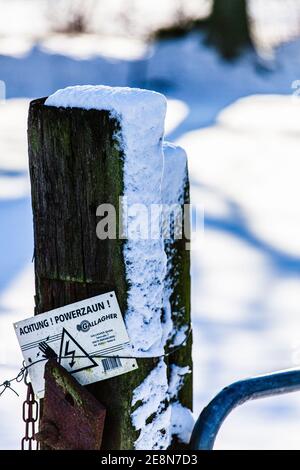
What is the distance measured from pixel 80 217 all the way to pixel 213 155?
6170mm

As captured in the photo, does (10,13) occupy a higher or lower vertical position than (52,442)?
higher

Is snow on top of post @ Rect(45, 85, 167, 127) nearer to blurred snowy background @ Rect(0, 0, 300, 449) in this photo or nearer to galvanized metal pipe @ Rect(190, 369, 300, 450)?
galvanized metal pipe @ Rect(190, 369, 300, 450)

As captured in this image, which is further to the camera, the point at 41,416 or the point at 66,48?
the point at 66,48

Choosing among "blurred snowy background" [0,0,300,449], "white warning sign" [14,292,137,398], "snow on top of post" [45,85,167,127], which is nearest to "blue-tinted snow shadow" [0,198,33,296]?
"blurred snowy background" [0,0,300,449]

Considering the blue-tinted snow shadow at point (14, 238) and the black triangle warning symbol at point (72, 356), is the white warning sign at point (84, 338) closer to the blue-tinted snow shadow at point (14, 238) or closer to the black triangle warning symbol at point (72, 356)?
the black triangle warning symbol at point (72, 356)

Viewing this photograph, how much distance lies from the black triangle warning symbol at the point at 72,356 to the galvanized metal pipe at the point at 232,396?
224 millimetres

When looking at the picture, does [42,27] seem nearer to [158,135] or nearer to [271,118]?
[271,118]

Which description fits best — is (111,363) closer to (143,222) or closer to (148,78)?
(143,222)

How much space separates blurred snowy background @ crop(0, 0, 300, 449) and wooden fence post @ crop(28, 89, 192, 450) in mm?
1472

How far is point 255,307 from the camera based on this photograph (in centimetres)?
442

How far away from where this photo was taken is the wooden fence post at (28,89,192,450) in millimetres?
1484

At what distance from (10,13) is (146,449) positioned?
12975mm

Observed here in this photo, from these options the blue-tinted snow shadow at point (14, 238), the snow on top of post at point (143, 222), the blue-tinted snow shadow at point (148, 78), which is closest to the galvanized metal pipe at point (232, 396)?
the snow on top of post at point (143, 222)
